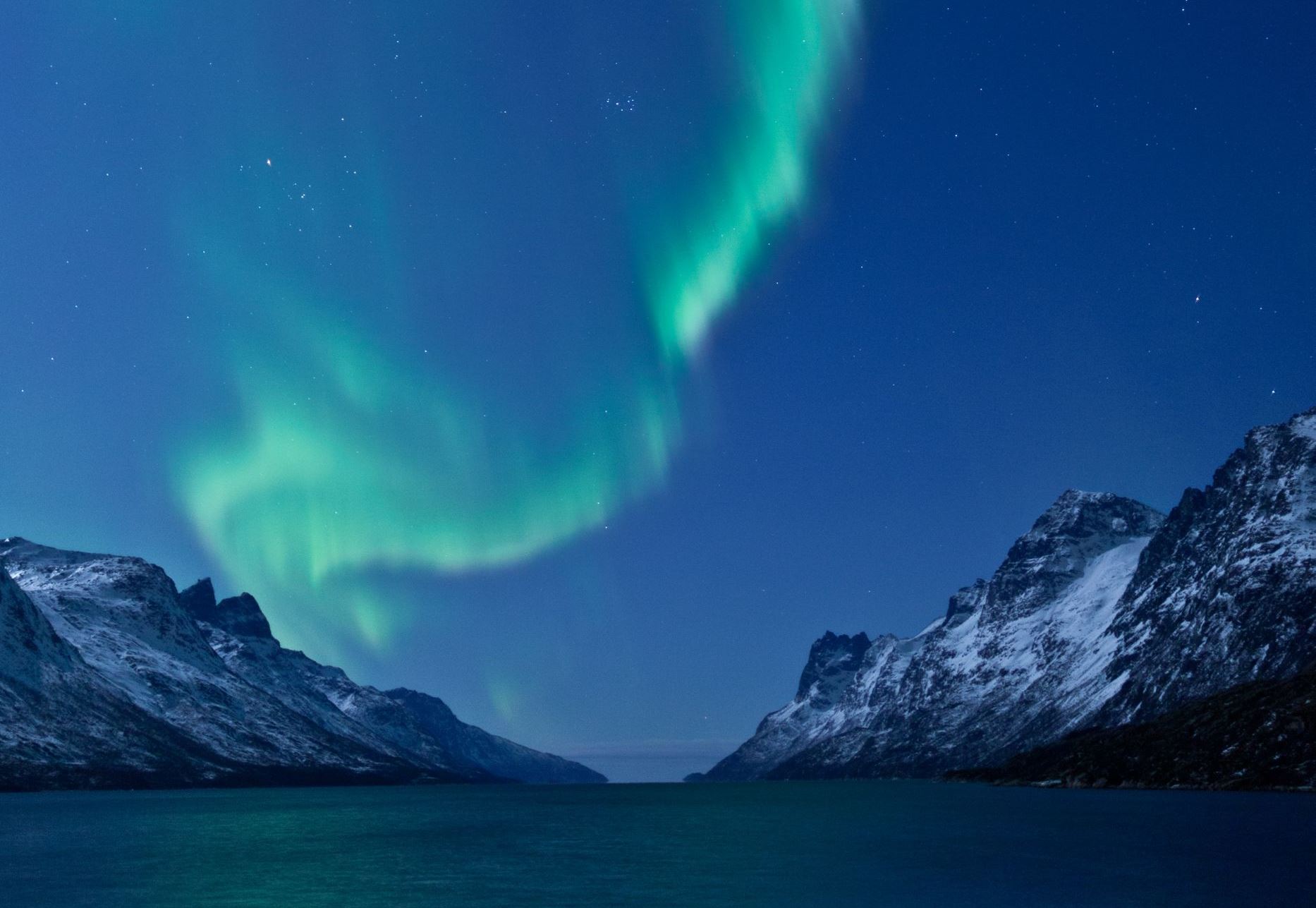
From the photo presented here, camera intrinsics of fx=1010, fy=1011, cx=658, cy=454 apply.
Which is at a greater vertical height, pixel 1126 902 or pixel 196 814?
pixel 196 814

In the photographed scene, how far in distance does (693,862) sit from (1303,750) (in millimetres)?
116838

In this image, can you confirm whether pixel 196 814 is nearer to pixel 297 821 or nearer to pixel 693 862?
pixel 297 821

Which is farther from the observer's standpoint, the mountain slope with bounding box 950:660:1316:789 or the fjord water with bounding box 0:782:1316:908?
the mountain slope with bounding box 950:660:1316:789

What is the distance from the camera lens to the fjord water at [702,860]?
62938 mm

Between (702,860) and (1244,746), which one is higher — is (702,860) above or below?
below

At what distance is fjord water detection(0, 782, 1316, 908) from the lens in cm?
6294

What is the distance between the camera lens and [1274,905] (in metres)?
53.3

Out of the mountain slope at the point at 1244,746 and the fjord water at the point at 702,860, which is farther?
the mountain slope at the point at 1244,746

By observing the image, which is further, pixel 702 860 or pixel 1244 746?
pixel 1244 746

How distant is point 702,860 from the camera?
8931 centimetres

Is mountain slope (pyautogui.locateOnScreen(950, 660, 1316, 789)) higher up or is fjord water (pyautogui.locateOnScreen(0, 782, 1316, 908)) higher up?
mountain slope (pyautogui.locateOnScreen(950, 660, 1316, 789))

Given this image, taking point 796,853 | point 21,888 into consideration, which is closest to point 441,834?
point 796,853

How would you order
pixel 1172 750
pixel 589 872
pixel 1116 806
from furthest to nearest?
pixel 1172 750, pixel 1116 806, pixel 589 872

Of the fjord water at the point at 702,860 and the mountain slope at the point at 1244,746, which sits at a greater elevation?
the mountain slope at the point at 1244,746
